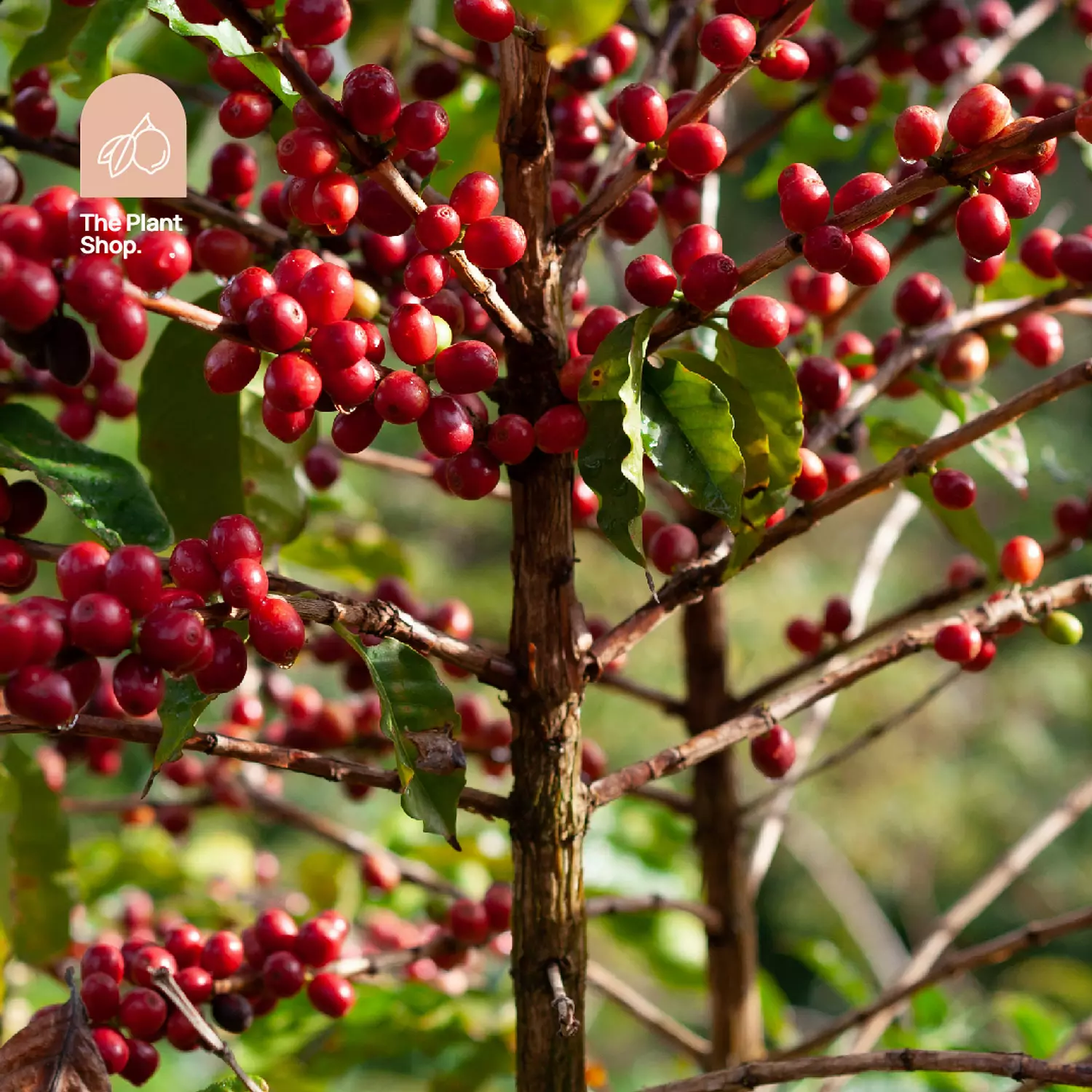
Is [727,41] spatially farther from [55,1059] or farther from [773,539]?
[55,1059]

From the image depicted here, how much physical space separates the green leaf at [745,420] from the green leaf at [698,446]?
0.9 inches

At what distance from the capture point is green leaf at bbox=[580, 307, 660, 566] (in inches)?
18.3

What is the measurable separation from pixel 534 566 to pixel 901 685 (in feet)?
13.2

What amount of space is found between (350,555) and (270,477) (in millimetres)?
316

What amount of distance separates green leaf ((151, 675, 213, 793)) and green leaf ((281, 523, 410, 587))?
0.47 meters

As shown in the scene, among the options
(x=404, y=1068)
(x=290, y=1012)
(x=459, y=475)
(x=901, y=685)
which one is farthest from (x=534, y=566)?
(x=901, y=685)

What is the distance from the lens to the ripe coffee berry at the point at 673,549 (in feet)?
2.23

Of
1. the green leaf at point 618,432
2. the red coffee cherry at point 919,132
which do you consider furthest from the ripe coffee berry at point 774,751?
the red coffee cherry at point 919,132

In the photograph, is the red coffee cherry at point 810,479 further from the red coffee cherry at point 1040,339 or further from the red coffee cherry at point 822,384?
the red coffee cherry at point 1040,339

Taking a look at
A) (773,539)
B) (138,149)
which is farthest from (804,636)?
(138,149)

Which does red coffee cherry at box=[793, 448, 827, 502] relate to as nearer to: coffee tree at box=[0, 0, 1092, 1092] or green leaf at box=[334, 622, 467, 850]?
coffee tree at box=[0, 0, 1092, 1092]

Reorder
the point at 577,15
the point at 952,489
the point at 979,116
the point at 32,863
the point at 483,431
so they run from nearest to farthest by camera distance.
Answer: the point at 577,15 → the point at 979,116 → the point at 483,431 → the point at 952,489 → the point at 32,863

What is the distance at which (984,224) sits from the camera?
467 millimetres

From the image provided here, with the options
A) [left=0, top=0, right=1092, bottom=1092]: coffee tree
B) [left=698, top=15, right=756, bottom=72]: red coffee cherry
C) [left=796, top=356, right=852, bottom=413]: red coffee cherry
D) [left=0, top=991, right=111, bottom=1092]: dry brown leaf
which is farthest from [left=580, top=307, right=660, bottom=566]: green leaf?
[left=0, top=991, right=111, bottom=1092]: dry brown leaf
